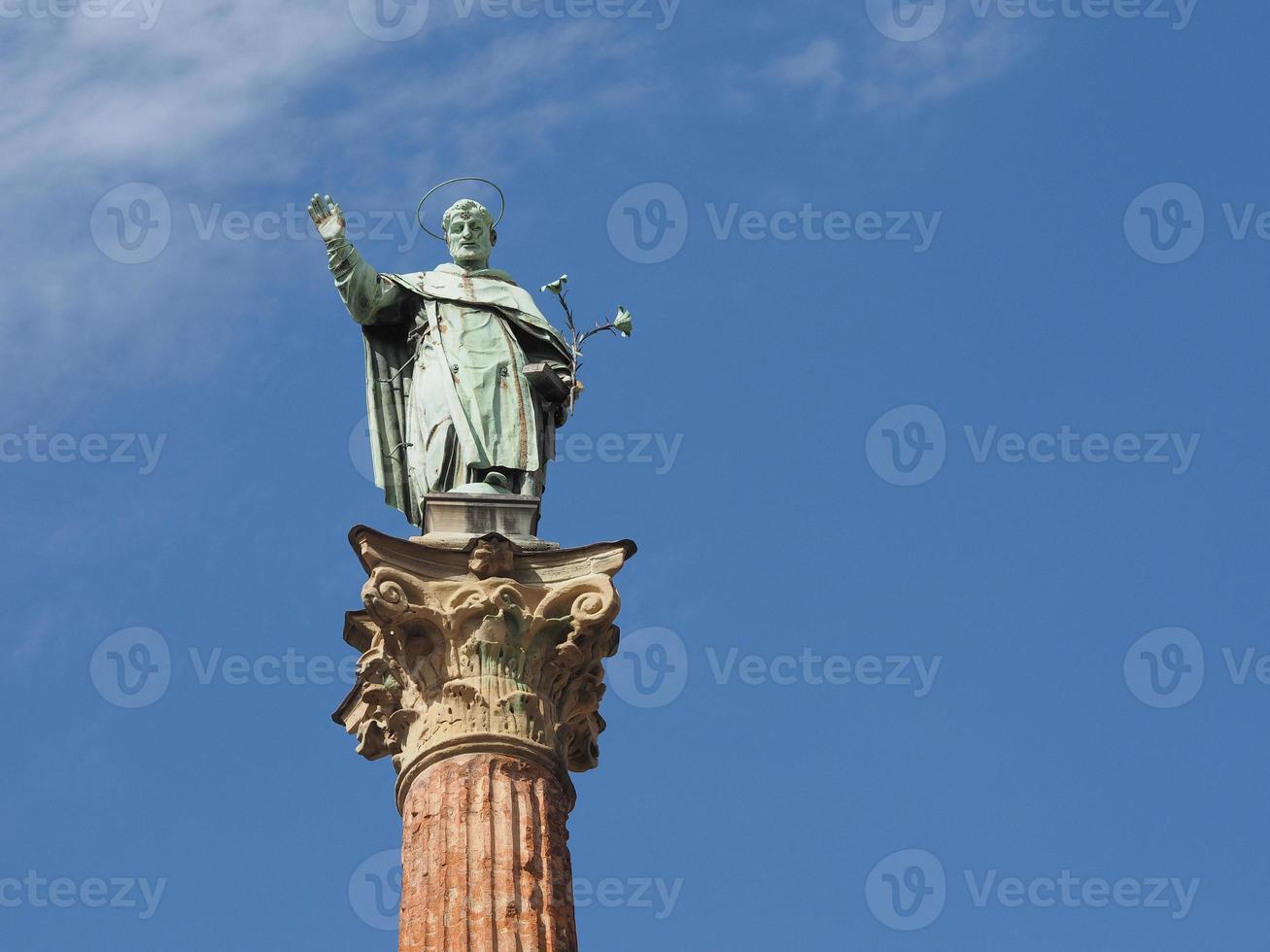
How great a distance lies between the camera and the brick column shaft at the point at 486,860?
797 inches

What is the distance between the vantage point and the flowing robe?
24.8 m

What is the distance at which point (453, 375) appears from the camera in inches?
1000

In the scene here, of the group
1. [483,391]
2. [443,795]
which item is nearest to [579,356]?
[483,391]

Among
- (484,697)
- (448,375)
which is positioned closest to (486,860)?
(484,697)

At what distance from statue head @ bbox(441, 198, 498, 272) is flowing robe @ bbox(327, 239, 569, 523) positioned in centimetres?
28

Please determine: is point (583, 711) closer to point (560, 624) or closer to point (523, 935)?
point (560, 624)

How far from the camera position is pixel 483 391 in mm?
Result: 25344

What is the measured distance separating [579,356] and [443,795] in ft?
21.8

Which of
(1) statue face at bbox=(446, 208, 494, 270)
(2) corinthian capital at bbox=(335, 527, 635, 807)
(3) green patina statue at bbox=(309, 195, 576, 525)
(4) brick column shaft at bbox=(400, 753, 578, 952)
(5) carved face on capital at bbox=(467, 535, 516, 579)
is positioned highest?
(1) statue face at bbox=(446, 208, 494, 270)

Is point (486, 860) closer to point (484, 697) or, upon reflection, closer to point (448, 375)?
point (484, 697)

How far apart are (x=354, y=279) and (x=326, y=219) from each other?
759 mm

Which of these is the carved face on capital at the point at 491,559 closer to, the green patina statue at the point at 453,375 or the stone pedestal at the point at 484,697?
the stone pedestal at the point at 484,697

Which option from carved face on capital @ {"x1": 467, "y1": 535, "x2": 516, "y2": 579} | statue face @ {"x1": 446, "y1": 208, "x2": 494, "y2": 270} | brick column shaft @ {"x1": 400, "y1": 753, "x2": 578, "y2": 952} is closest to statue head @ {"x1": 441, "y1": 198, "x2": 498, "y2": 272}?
statue face @ {"x1": 446, "y1": 208, "x2": 494, "y2": 270}

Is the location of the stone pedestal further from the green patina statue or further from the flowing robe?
the flowing robe
